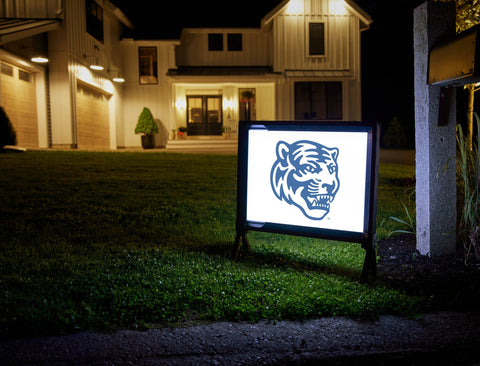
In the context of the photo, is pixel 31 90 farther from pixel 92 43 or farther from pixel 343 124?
pixel 343 124

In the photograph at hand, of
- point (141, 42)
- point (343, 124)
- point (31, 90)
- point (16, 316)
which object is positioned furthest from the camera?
point (141, 42)

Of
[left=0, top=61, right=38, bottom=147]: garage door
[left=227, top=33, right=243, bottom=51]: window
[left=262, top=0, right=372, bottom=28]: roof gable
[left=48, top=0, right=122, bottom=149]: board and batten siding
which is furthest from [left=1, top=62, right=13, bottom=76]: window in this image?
[left=262, top=0, right=372, bottom=28]: roof gable

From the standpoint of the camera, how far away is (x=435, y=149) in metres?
3.87

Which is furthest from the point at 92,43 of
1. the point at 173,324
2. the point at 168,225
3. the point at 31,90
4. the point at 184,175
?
the point at 173,324

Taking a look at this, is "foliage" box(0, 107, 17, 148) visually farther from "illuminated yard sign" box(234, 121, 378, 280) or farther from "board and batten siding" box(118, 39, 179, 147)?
"illuminated yard sign" box(234, 121, 378, 280)

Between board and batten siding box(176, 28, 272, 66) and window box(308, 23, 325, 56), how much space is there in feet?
8.32

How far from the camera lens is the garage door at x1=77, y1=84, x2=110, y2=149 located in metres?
18.5

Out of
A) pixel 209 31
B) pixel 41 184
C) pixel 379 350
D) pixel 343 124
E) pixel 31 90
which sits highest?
pixel 209 31

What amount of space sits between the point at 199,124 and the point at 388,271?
21741 mm

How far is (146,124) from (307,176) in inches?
745

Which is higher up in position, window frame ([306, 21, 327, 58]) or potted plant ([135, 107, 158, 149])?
window frame ([306, 21, 327, 58])

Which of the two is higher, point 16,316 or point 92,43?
point 92,43

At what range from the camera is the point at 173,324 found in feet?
8.57

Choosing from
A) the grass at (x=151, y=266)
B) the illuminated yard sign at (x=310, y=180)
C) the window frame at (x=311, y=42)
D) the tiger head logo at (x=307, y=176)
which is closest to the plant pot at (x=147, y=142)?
the window frame at (x=311, y=42)
